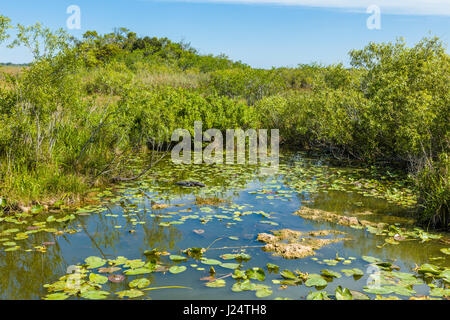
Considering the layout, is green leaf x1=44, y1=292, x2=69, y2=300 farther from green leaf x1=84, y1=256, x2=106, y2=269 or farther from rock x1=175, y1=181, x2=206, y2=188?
rock x1=175, y1=181, x2=206, y2=188

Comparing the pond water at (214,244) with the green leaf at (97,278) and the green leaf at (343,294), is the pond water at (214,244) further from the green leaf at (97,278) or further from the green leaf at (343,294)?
the green leaf at (343,294)

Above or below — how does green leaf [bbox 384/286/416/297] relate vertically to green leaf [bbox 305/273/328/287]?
below

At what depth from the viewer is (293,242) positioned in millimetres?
4715

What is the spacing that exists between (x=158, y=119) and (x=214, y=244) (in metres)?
3.66

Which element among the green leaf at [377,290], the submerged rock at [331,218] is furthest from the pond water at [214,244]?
the submerged rock at [331,218]

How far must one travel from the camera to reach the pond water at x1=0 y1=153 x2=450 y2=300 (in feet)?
11.5

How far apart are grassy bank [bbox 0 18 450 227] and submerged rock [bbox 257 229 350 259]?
1.69 meters

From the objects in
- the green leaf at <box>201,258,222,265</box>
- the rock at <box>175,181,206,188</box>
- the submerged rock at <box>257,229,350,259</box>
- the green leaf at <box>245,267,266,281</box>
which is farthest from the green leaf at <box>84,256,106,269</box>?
the rock at <box>175,181,206,188</box>

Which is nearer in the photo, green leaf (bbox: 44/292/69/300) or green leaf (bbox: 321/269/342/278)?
green leaf (bbox: 44/292/69/300)

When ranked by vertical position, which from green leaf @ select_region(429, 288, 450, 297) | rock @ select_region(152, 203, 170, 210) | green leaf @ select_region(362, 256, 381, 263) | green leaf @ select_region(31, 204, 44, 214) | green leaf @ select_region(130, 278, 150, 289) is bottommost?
green leaf @ select_region(429, 288, 450, 297)

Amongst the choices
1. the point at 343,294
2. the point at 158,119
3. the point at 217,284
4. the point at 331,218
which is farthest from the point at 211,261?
the point at 158,119

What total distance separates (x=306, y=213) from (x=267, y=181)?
2.38 m
